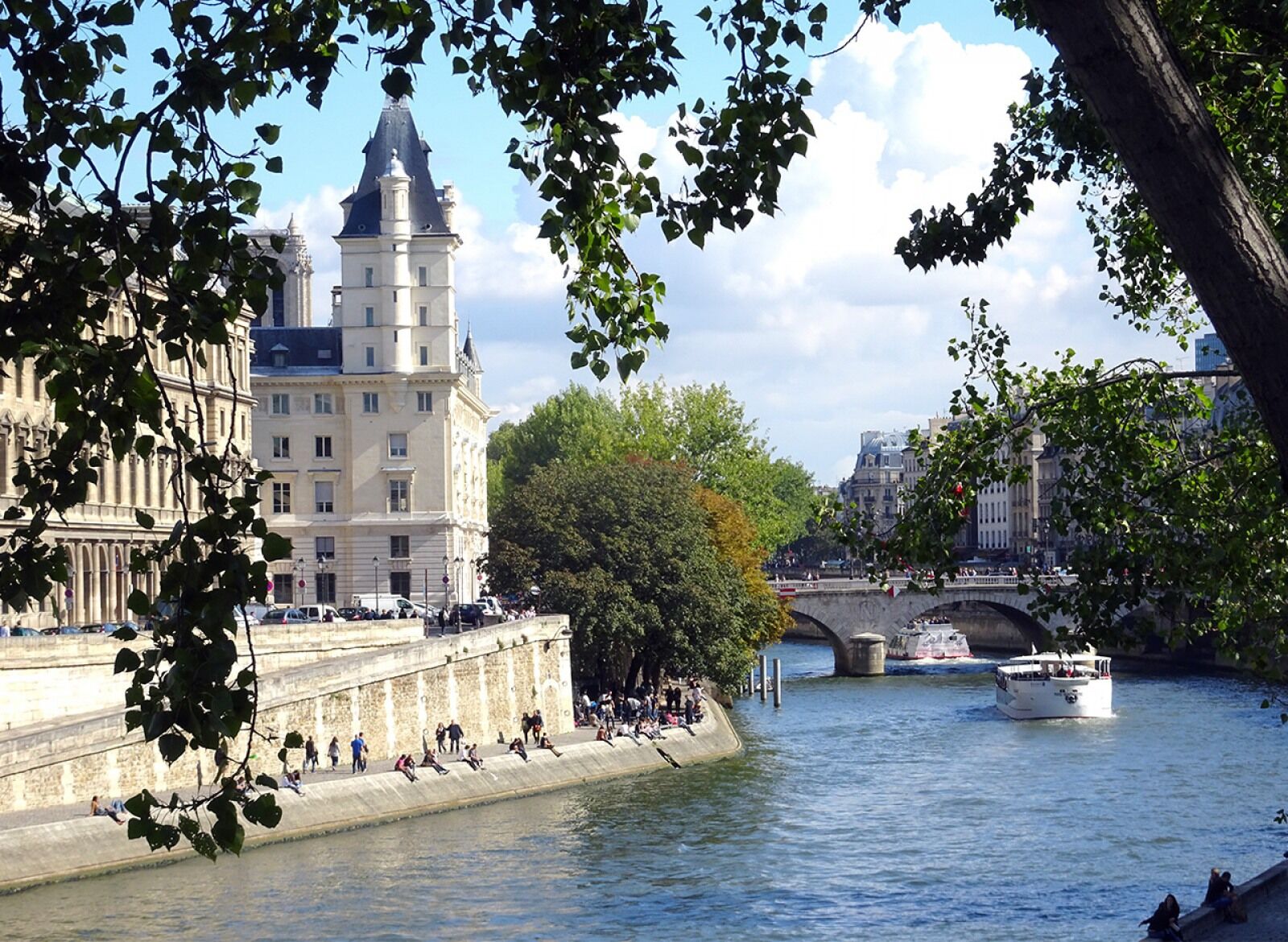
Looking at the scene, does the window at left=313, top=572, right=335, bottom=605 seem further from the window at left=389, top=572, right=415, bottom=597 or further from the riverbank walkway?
the riverbank walkway

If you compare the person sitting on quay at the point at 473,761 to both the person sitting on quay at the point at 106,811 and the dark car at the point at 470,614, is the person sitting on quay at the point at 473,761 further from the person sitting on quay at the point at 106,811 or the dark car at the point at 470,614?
the dark car at the point at 470,614

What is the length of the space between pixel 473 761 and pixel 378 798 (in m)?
4.26

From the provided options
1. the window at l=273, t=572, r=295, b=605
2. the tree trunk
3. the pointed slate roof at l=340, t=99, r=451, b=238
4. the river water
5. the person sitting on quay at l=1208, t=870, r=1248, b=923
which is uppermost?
the pointed slate roof at l=340, t=99, r=451, b=238

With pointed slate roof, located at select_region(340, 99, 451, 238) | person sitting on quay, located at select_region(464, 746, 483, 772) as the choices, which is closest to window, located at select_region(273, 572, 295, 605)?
pointed slate roof, located at select_region(340, 99, 451, 238)

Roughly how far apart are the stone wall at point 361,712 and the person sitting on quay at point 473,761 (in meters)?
1.85

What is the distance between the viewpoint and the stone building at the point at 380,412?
3029 inches

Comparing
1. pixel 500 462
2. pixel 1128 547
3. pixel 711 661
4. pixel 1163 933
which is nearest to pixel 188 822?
pixel 1128 547

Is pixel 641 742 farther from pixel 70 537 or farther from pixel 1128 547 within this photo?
pixel 1128 547

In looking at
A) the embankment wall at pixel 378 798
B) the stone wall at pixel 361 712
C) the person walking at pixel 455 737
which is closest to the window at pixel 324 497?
the embankment wall at pixel 378 798

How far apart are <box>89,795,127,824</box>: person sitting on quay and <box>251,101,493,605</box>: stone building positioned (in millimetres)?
43853

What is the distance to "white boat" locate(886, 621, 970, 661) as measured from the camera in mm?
92831

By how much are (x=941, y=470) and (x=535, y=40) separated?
278 inches

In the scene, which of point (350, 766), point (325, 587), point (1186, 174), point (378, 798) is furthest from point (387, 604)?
point (1186, 174)

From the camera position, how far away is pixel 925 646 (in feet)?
306
